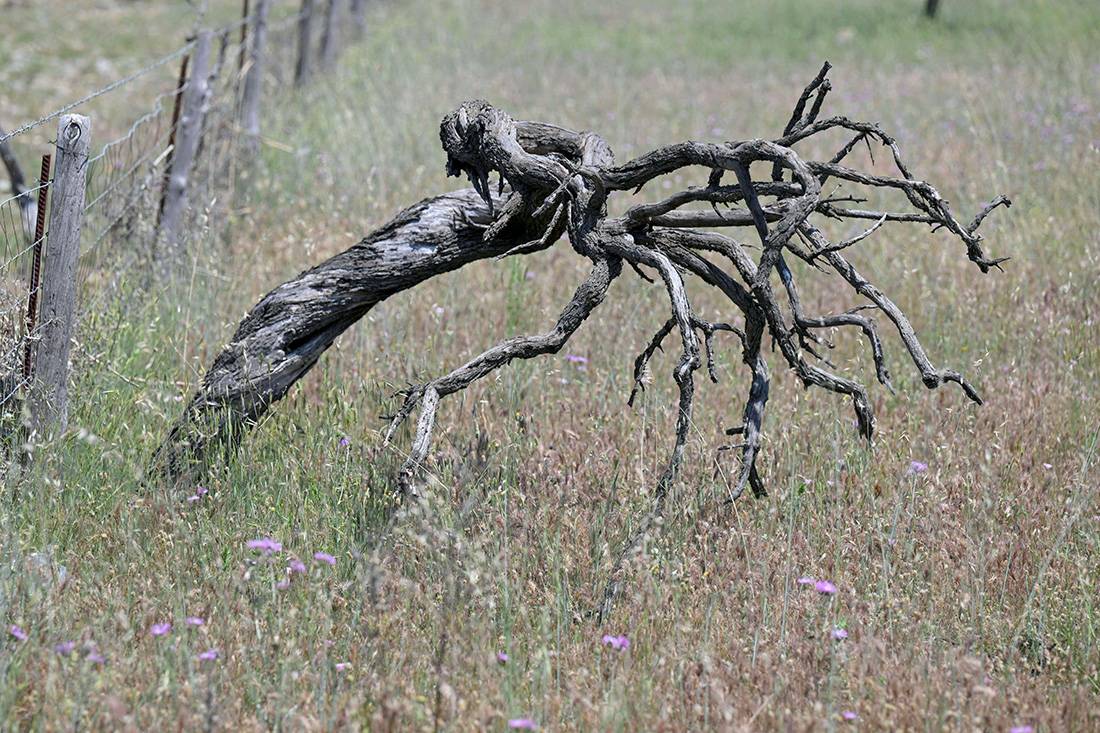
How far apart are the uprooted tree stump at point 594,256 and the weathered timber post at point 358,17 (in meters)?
14.6

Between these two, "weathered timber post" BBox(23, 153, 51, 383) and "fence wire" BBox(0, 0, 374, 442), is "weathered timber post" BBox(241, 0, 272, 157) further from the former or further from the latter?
"weathered timber post" BBox(23, 153, 51, 383)

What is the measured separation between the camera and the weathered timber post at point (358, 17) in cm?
1691

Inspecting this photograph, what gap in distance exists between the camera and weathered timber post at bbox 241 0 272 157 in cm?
760

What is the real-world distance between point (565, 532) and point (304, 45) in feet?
30.0

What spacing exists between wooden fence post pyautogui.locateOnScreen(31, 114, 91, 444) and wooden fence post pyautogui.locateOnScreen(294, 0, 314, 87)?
25.0 ft

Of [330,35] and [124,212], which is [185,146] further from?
[330,35]

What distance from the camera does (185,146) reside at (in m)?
5.87

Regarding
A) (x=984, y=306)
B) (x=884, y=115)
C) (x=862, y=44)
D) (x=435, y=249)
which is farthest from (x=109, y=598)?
(x=862, y=44)

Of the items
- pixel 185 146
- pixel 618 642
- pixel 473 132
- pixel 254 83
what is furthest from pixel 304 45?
pixel 618 642

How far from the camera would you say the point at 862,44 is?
16.4 meters

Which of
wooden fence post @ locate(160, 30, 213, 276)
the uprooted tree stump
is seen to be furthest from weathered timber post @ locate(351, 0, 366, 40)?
the uprooted tree stump

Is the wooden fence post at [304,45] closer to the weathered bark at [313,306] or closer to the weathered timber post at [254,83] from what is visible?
the weathered timber post at [254,83]

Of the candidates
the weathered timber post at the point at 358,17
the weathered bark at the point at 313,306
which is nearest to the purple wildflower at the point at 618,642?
the weathered bark at the point at 313,306

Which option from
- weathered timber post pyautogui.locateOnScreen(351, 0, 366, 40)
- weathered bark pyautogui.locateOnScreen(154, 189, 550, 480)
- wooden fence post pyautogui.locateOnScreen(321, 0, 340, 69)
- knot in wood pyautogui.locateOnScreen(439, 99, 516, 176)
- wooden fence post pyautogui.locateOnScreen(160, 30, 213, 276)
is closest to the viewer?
knot in wood pyautogui.locateOnScreen(439, 99, 516, 176)
